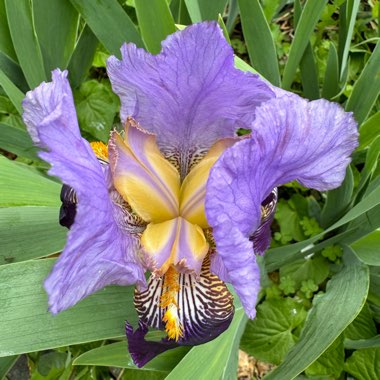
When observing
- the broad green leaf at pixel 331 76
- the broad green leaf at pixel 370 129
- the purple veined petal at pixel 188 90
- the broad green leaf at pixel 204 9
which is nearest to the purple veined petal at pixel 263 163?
the purple veined petal at pixel 188 90

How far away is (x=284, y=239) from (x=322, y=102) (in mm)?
911

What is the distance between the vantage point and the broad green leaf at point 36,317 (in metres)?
0.81

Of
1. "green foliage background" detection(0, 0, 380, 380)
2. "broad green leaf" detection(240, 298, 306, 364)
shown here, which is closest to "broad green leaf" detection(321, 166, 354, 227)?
"green foliage background" detection(0, 0, 380, 380)

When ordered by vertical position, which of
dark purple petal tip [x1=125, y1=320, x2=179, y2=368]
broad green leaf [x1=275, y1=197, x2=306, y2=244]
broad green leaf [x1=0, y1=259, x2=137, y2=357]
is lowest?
broad green leaf [x1=275, y1=197, x2=306, y2=244]

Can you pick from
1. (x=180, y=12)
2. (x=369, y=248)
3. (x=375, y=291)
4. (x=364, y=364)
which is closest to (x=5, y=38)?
(x=180, y=12)

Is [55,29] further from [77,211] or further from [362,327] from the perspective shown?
[362,327]

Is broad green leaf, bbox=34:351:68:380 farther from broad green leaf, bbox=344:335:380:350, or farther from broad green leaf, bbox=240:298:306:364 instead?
broad green leaf, bbox=344:335:380:350

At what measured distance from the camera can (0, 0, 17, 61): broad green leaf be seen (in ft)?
4.42

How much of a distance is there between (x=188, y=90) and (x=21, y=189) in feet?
1.22

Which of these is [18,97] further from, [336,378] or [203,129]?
[336,378]

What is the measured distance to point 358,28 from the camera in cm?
191

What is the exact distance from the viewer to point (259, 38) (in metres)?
1.23

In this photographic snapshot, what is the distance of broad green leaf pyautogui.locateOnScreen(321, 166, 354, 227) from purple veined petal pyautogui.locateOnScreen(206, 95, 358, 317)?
1.57 ft

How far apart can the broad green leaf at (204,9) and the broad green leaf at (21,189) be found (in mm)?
507
